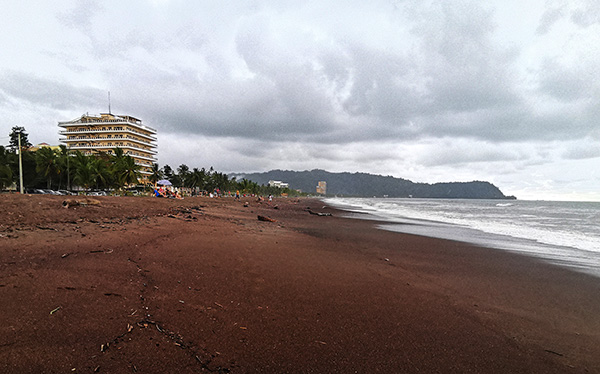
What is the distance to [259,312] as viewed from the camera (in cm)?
412

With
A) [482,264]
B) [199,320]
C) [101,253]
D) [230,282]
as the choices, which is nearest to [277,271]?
[230,282]

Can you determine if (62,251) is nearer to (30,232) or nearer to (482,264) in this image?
(30,232)

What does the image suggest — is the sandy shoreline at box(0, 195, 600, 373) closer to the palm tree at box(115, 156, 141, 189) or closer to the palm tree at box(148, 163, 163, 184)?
the palm tree at box(115, 156, 141, 189)

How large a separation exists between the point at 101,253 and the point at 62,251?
2.22 ft

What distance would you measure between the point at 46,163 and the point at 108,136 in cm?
3570

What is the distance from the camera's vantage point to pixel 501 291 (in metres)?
6.11

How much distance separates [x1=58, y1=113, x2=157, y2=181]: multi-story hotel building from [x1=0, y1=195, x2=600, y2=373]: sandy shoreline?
284 feet

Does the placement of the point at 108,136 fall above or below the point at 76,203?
above

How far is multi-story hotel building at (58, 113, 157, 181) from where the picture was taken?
80.1 meters

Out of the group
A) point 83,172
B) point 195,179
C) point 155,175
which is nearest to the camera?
point 83,172

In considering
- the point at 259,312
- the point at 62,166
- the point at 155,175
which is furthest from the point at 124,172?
the point at 259,312

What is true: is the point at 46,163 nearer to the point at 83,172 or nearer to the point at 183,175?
the point at 83,172

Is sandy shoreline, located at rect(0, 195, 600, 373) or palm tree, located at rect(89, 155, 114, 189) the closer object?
sandy shoreline, located at rect(0, 195, 600, 373)

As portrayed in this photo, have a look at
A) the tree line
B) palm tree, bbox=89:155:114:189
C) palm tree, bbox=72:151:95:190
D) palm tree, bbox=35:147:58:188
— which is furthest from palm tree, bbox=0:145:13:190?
palm tree, bbox=89:155:114:189
